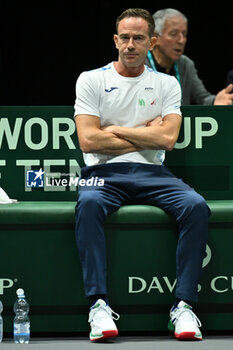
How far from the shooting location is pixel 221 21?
6992 mm

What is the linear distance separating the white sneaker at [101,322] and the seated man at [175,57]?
208 cm

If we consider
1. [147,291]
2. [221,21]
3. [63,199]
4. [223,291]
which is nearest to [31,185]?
[63,199]

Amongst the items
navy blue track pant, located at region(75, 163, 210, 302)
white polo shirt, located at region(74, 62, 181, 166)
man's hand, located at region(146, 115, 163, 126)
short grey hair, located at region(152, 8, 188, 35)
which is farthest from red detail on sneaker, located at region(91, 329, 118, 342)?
short grey hair, located at region(152, 8, 188, 35)

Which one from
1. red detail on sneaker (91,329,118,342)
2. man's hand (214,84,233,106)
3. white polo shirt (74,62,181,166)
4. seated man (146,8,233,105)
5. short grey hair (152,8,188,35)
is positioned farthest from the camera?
short grey hair (152,8,188,35)

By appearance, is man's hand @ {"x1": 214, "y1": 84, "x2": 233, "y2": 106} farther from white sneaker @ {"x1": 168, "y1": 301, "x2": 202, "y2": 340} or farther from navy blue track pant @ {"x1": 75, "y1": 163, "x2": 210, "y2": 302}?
white sneaker @ {"x1": 168, "y1": 301, "x2": 202, "y2": 340}

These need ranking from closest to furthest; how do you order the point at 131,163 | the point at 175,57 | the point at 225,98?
the point at 131,163
the point at 225,98
the point at 175,57

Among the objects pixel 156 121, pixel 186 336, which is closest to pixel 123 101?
pixel 156 121

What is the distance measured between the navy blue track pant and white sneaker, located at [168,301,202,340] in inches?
2.1

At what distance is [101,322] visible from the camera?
3.56 metres

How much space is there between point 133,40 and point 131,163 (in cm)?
63

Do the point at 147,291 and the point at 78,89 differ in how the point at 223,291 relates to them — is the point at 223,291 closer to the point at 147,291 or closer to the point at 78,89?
the point at 147,291

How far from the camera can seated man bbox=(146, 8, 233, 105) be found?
→ 5.32m

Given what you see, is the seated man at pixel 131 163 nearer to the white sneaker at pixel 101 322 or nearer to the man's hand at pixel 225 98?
the white sneaker at pixel 101 322

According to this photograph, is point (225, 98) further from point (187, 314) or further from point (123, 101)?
point (187, 314)
